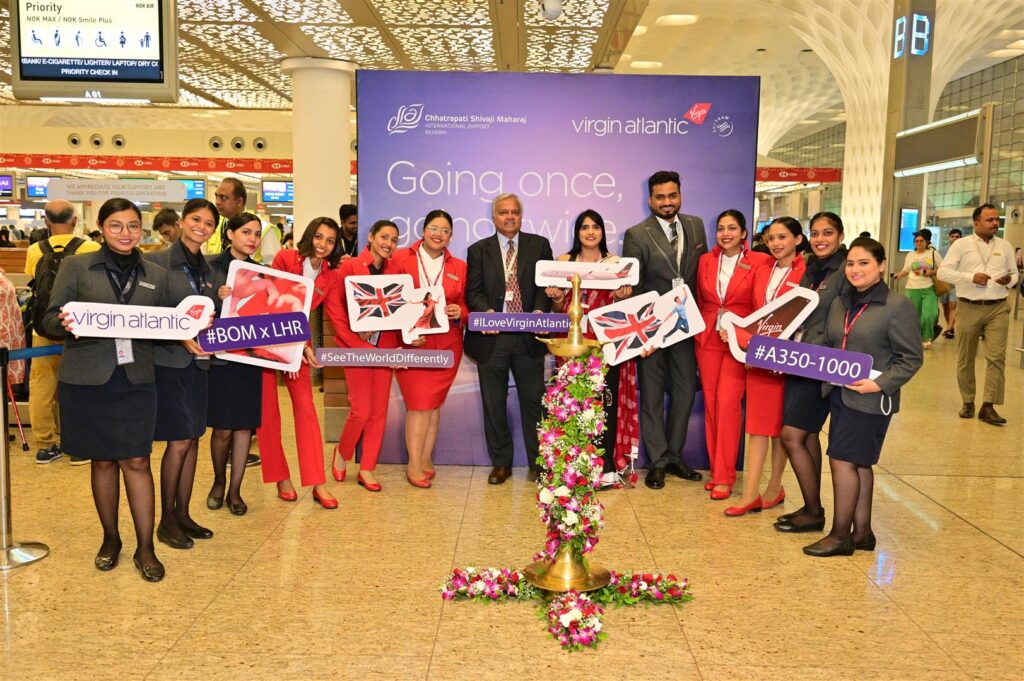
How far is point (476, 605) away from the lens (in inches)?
143

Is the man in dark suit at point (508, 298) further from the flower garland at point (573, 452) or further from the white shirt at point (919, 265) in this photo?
the white shirt at point (919, 265)

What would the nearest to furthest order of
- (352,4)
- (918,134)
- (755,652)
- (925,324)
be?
(755,652) → (352,4) → (918,134) → (925,324)

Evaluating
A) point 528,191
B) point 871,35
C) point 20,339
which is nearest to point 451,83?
point 528,191

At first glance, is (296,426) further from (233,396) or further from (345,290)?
(345,290)

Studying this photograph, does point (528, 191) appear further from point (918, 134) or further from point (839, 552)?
point (918, 134)

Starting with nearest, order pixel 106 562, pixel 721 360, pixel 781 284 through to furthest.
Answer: pixel 106 562 → pixel 781 284 → pixel 721 360

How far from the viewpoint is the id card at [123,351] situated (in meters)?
3.70

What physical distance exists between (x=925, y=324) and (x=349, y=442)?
10252mm

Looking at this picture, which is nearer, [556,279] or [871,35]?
[556,279]

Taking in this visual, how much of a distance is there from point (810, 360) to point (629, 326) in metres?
1.29

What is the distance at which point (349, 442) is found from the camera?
17.8 ft

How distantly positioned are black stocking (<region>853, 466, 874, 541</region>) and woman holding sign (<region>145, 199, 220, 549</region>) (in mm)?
3157

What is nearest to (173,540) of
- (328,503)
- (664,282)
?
(328,503)

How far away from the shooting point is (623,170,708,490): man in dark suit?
543 cm
